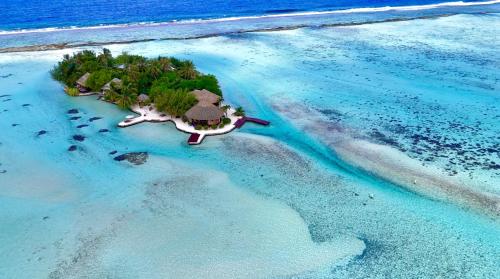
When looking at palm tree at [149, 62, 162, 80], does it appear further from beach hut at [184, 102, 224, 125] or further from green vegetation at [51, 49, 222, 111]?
beach hut at [184, 102, 224, 125]

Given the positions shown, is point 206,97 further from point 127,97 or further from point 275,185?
point 275,185

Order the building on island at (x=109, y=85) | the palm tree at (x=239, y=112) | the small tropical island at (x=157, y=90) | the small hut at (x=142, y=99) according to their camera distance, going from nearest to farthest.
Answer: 1. the small tropical island at (x=157, y=90)
2. the palm tree at (x=239, y=112)
3. the small hut at (x=142, y=99)
4. the building on island at (x=109, y=85)

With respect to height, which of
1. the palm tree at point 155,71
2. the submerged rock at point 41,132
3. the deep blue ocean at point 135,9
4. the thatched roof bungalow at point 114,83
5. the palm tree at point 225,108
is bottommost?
the submerged rock at point 41,132

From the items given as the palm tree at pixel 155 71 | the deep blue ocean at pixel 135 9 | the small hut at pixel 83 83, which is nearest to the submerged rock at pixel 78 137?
the small hut at pixel 83 83

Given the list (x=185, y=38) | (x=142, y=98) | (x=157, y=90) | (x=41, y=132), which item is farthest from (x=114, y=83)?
(x=185, y=38)

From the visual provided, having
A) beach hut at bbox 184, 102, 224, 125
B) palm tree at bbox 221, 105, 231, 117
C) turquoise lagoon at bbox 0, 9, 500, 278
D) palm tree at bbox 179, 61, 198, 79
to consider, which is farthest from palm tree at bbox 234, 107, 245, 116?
palm tree at bbox 179, 61, 198, 79

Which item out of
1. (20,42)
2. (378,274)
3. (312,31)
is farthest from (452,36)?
(20,42)

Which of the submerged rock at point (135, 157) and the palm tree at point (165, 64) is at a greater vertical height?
the palm tree at point (165, 64)

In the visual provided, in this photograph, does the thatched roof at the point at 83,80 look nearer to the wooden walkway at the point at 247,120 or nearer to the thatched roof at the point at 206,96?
the thatched roof at the point at 206,96
